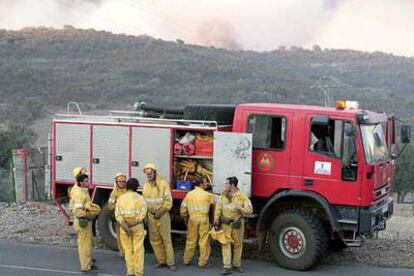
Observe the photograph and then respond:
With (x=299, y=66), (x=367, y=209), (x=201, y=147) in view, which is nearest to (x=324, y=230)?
(x=367, y=209)

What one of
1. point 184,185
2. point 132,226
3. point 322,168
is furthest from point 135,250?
point 322,168

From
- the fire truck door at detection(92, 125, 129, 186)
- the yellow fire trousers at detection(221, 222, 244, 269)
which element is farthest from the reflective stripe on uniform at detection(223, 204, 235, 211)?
the fire truck door at detection(92, 125, 129, 186)

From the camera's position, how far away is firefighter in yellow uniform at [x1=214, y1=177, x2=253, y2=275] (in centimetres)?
949

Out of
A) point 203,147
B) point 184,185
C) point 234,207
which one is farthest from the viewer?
point 184,185

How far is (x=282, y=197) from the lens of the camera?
988cm

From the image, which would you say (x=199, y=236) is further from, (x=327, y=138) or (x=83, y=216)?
(x=327, y=138)

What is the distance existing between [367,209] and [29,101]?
5640 cm

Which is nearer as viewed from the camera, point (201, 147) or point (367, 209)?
point (367, 209)

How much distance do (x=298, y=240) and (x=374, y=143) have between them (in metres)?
1.89

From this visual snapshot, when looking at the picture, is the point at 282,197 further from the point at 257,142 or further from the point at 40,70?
the point at 40,70

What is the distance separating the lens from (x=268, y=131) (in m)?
10.0

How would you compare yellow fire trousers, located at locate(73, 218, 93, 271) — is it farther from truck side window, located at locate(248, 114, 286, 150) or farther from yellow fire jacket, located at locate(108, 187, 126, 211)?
truck side window, located at locate(248, 114, 286, 150)

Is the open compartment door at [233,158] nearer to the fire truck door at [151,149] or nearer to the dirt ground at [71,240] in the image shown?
the fire truck door at [151,149]

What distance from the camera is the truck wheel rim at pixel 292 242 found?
9.77 m
